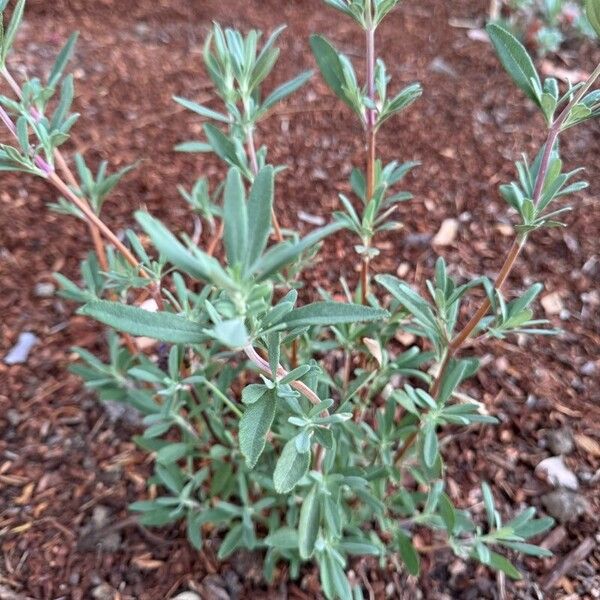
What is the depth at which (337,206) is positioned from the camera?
7.98ft

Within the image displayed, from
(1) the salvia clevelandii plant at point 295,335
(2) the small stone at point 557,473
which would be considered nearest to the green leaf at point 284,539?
(1) the salvia clevelandii plant at point 295,335

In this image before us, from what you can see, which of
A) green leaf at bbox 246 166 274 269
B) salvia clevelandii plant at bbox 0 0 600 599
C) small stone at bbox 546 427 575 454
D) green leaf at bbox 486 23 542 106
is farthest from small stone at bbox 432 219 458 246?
green leaf at bbox 246 166 274 269

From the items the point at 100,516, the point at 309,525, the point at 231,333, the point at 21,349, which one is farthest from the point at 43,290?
the point at 231,333

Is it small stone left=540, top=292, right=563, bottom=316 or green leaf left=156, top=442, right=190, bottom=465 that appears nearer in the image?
green leaf left=156, top=442, right=190, bottom=465

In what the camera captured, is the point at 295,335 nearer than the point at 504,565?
Yes

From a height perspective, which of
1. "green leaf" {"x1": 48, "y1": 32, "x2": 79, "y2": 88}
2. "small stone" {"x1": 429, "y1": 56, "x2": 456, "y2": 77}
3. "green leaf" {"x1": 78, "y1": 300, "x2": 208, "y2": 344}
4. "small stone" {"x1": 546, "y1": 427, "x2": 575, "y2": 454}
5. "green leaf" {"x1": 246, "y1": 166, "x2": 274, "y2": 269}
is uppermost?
"green leaf" {"x1": 246, "y1": 166, "x2": 274, "y2": 269}

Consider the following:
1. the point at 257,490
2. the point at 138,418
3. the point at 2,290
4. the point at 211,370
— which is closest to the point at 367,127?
the point at 211,370

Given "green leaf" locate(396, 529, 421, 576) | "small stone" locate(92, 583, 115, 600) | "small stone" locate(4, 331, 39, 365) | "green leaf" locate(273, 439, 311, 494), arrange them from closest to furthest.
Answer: "green leaf" locate(273, 439, 311, 494)
"green leaf" locate(396, 529, 421, 576)
"small stone" locate(92, 583, 115, 600)
"small stone" locate(4, 331, 39, 365)

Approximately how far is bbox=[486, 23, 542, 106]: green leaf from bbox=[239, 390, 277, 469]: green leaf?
706 millimetres

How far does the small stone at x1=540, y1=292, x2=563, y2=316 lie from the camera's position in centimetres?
213

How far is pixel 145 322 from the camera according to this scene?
2.96 feet

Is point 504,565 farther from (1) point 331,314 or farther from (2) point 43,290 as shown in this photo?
(2) point 43,290

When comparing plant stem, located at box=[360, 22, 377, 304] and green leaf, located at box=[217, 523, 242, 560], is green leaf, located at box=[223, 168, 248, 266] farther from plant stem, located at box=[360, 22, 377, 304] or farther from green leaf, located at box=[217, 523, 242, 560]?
green leaf, located at box=[217, 523, 242, 560]

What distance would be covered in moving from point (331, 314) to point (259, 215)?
20 centimetres
